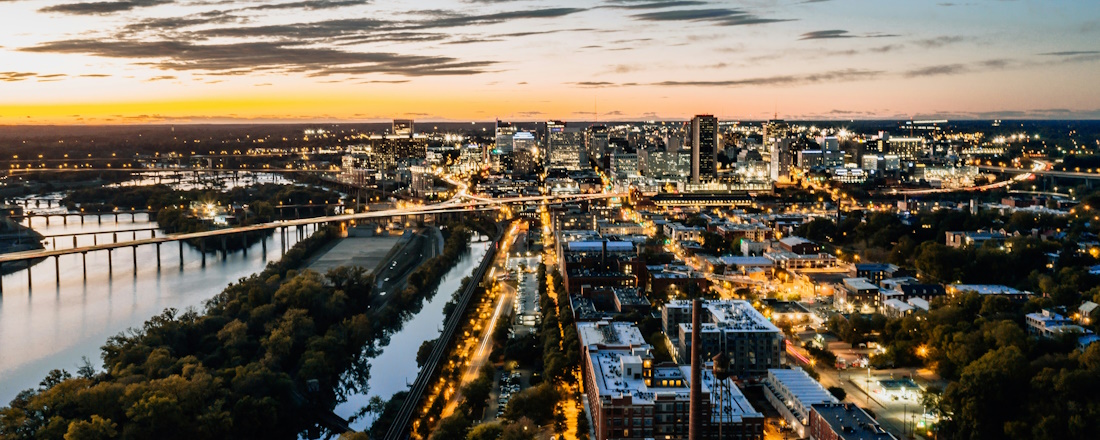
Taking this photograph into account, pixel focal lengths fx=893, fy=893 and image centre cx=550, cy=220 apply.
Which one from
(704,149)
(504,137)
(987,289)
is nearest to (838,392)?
(987,289)

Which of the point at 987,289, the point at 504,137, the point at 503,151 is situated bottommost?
the point at 987,289

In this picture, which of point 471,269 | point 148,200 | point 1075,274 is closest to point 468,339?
point 471,269

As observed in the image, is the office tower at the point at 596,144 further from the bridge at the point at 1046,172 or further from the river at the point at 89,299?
the river at the point at 89,299

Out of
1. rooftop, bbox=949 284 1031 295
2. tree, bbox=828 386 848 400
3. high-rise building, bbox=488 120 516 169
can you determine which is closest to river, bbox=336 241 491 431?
tree, bbox=828 386 848 400

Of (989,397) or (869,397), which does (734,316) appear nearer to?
(869,397)

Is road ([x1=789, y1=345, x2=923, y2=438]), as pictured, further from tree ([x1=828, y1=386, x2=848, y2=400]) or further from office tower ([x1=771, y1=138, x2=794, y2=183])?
office tower ([x1=771, y1=138, x2=794, y2=183])

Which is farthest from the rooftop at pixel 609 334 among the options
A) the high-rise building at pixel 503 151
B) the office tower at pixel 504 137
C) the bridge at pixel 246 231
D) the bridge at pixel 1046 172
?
the office tower at pixel 504 137

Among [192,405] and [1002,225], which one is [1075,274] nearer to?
[1002,225]
